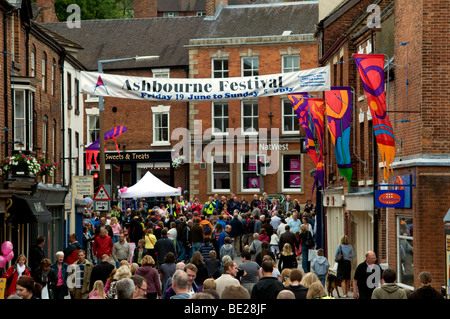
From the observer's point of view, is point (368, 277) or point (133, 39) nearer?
point (368, 277)

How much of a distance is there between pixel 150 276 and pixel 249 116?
118 ft

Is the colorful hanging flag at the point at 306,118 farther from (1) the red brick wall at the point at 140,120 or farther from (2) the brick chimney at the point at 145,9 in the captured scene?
(2) the brick chimney at the point at 145,9

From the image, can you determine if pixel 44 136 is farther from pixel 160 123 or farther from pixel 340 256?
pixel 160 123

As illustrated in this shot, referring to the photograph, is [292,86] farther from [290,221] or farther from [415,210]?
[290,221]

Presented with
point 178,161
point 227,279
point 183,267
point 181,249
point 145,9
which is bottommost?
point 181,249

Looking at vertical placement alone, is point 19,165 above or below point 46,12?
below

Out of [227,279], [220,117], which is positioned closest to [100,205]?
[227,279]

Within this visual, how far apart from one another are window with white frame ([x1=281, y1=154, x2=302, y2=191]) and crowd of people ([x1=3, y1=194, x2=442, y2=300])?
42.4ft

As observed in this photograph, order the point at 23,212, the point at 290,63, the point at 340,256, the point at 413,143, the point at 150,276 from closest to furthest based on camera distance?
the point at 150,276 → the point at 413,143 → the point at 340,256 → the point at 23,212 → the point at 290,63

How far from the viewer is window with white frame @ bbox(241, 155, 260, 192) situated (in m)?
51.5

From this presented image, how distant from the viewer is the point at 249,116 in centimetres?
5206

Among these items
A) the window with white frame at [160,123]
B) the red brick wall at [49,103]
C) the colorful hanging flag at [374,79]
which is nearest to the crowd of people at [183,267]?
the red brick wall at [49,103]

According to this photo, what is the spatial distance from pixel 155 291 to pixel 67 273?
3082 mm

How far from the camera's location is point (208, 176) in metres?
51.8
